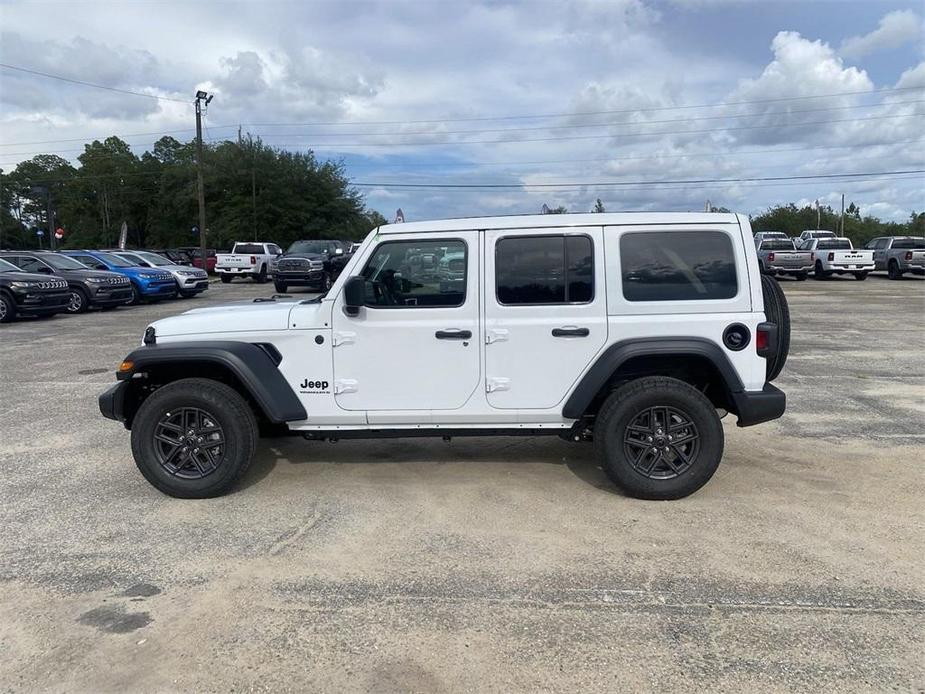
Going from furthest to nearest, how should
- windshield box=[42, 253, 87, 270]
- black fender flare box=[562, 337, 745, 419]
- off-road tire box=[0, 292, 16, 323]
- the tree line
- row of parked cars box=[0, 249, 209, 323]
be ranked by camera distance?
the tree line, windshield box=[42, 253, 87, 270], row of parked cars box=[0, 249, 209, 323], off-road tire box=[0, 292, 16, 323], black fender flare box=[562, 337, 745, 419]

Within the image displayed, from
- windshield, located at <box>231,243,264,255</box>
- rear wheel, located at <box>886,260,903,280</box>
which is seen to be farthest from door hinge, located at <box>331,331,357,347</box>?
rear wheel, located at <box>886,260,903,280</box>

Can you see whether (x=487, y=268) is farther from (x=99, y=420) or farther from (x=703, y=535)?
(x=99, y=420)

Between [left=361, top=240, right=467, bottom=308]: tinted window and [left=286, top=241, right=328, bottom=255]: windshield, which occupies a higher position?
[left=286, top=241, right=328, bottom=255]: windshield

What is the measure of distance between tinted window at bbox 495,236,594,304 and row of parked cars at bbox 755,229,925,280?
79.8ft

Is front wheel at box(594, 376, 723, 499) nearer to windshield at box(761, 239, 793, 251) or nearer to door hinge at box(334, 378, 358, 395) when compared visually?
door hinge at box(334, 378, 358, 395)

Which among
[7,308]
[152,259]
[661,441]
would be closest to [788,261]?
[152,259]

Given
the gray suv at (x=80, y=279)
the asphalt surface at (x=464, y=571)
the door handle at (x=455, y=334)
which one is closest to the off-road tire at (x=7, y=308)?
the gray suv at (x=80, y=279)

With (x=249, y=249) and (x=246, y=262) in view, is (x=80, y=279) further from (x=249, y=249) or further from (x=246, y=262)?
(x=249, y=249)

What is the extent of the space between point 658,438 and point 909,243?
97.0 feet

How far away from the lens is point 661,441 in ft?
14.6

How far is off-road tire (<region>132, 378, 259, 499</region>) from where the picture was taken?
4.47m

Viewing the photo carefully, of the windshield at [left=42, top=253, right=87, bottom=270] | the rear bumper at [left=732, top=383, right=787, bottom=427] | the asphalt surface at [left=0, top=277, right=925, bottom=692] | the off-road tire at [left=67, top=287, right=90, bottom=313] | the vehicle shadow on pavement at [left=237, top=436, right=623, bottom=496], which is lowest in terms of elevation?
the asphalt surface at [left=0, top=277, right=925, bottom=692]

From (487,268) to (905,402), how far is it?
5530 millimetres

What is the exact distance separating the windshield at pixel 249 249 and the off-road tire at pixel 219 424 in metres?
26.1
